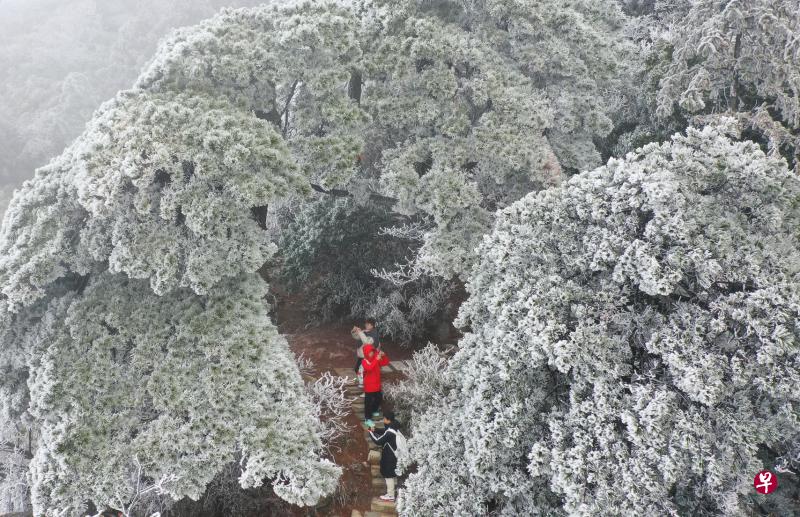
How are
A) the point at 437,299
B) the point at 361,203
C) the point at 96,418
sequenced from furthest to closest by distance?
the point at 437,299 → the point at 361,203 → the point at 96,418

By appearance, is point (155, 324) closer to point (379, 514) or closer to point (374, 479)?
point (374, 479)

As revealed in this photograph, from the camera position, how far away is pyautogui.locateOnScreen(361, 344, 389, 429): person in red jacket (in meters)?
7.84

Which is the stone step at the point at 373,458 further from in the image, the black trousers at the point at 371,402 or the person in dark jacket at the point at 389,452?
the person in dark jacket at the point at 389,452

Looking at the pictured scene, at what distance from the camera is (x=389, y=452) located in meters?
7.01

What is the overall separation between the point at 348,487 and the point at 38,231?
5222mm

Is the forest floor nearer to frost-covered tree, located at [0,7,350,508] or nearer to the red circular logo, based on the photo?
frost-covered tree, located at [0,7,350,508]

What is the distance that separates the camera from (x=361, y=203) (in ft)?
32.9

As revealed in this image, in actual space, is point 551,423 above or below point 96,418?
above

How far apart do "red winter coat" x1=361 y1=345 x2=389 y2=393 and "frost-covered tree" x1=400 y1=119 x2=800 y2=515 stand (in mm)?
2121

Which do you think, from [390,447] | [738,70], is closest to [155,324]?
[390,447]

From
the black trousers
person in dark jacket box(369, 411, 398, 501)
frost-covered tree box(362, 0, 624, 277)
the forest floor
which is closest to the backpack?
person in dark jacket box(369, 411, 398, 501)

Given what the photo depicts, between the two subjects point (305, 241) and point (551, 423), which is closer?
point (551, 423)

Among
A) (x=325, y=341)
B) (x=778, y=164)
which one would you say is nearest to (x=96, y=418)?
(x=325, y=341)

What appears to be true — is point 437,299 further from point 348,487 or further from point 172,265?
point 172,265
